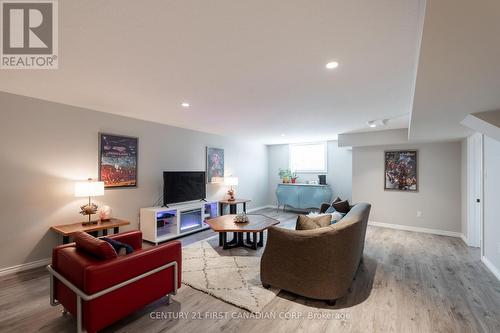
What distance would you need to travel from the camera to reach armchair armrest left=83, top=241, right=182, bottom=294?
1688 mm

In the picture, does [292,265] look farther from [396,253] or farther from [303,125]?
[303,125]

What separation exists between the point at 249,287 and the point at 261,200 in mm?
5348

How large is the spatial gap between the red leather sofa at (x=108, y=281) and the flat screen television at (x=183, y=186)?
2376 millimetres

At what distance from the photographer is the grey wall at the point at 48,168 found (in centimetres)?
290

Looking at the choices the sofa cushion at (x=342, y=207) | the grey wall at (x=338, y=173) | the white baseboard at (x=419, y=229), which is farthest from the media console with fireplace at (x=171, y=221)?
the white baseboard at (x=419, y=229)

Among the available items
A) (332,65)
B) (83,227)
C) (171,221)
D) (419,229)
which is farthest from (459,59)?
(419,229)

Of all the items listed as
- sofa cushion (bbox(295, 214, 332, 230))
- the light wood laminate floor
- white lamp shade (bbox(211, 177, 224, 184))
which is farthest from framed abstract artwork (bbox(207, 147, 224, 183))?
sofa cushion (bbox(295, 214, 332, 230))

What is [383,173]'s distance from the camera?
5.52 metres

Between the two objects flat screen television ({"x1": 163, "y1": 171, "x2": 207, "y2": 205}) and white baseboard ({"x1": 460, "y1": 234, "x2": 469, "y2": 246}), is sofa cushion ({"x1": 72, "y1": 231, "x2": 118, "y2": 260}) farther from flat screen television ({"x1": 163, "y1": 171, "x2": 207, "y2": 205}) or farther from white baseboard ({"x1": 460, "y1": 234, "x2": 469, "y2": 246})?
white baseboard ({"x1": 460, "y1": 234, "x2": 469, "y2": 246})

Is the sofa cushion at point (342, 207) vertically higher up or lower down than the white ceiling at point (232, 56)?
lower down

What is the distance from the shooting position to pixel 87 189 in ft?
10.5

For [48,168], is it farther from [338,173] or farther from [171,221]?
[338,173]

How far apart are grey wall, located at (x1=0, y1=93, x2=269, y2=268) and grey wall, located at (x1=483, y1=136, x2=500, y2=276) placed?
17.7 ft

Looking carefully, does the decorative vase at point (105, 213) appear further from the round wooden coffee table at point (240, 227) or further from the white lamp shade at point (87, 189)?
the round wooden coffee table at point (240, 227)
